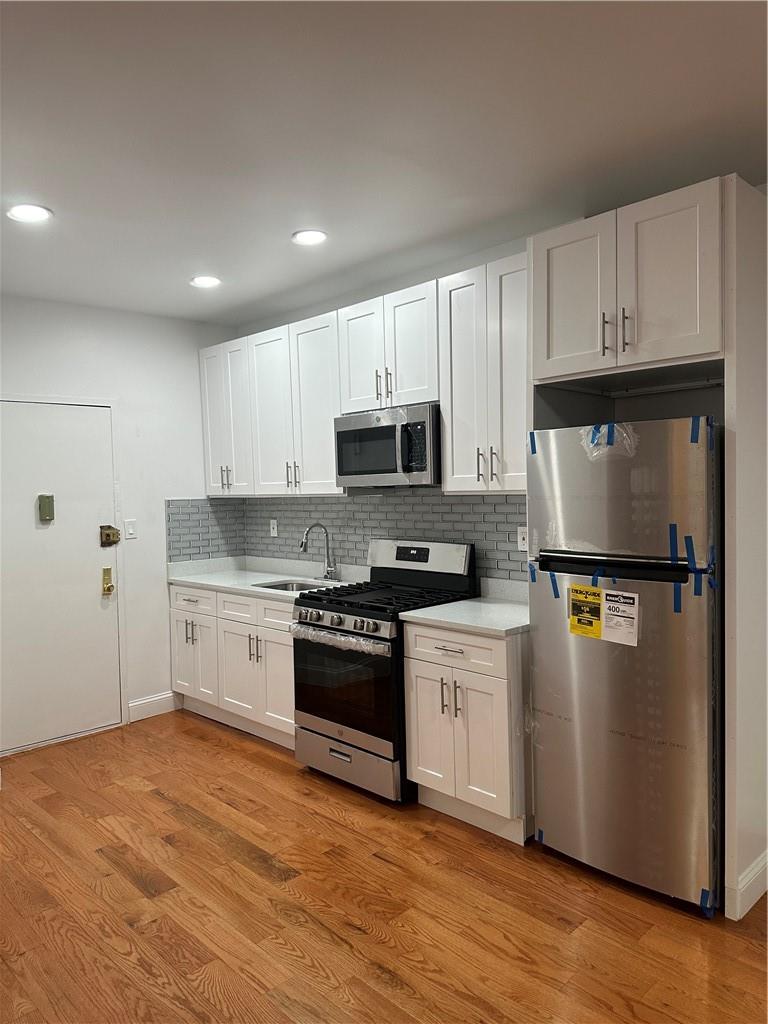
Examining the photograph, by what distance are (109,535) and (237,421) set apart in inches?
42.6

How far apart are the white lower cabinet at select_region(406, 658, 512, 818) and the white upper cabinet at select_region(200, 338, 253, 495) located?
6.74 ft

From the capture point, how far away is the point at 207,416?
5.06 metres

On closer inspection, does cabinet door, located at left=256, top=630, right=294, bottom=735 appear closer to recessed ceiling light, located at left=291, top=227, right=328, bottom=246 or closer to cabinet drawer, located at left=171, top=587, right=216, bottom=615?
cabinet drawer, located at left=171, top=587, right=216, bottom=615

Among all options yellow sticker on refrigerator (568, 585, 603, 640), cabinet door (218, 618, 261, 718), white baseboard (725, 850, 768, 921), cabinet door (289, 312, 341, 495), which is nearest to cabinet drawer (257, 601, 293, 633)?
cabinet door (218, 618, 261, 718)

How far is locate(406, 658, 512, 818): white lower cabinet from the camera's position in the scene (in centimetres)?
294

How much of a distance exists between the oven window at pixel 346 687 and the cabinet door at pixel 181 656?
1.25 metres

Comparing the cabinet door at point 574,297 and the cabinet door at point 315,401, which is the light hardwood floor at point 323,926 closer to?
the cabinet door at point 315,401

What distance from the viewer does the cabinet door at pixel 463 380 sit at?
3285 millimetres

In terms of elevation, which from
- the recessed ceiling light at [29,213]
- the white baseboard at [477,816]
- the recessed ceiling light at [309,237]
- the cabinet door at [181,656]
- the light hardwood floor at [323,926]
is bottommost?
the light hardwood floor at [323,926]

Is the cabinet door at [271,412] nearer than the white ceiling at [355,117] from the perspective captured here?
No

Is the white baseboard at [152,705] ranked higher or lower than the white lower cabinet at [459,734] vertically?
lower

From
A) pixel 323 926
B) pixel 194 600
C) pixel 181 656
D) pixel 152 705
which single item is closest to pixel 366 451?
pixel 194 600

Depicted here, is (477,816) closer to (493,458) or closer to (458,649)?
(458,649)

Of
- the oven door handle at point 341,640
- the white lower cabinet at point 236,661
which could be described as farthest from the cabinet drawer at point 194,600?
the oven door handle at point 341,640
